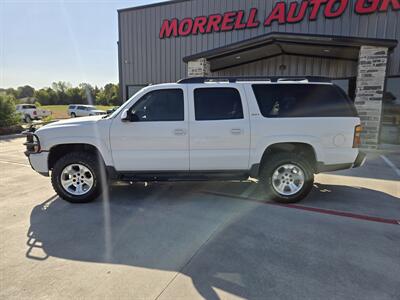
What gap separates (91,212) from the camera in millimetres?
4164

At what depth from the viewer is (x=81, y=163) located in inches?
173

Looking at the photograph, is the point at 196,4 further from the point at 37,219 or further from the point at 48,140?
the point at 37,219

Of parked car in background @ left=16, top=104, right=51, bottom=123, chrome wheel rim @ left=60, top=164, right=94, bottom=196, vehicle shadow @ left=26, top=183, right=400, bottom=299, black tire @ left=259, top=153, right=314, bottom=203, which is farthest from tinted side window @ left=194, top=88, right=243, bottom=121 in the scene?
parked car in background @ left=16, top=104, right=51, bottom=123

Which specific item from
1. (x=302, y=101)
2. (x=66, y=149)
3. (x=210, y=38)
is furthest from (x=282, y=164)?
(x=210, y=38)

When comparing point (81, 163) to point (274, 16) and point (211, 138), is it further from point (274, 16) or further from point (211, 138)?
point (274, 16)

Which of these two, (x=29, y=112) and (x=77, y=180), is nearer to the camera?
(x=77, y=180)

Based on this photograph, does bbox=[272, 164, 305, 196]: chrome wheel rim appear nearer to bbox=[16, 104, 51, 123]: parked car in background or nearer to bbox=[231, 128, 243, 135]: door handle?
bbox=[231, 128, 243, 135]: door handle

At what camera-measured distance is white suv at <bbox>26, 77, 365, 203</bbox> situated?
431 centimetres

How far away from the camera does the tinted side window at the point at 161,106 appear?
4.33 metres

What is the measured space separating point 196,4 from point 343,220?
13013 mm

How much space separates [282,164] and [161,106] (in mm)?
2272

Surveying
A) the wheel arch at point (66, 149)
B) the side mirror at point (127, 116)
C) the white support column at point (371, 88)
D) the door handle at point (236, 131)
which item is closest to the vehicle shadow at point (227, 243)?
the wheel arch at point (66, 149)

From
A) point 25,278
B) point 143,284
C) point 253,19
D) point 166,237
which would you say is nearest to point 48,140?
point 25,278

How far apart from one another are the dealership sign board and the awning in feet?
5.69
